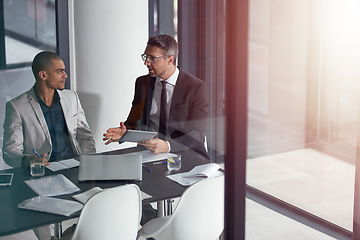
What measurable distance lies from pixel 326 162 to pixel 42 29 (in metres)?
1.74

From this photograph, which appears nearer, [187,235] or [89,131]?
[89,131]

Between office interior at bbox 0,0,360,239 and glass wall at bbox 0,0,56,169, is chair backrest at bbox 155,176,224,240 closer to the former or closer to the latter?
office interior at bbox 0,0,360,239

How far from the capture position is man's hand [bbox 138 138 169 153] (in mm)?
2568

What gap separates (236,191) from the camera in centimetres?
190

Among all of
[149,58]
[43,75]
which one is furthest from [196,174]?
[43,75]

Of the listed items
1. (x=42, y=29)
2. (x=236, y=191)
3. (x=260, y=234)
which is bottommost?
(x=260, y=234)

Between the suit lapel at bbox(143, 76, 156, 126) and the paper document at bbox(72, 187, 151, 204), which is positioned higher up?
the suit lapel at bbox(143, 76, 156, 126)

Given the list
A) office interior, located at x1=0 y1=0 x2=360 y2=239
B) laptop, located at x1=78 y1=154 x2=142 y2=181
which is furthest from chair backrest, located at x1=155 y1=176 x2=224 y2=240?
laptop, located at x1=78 y1=154 x2=142 y2=181

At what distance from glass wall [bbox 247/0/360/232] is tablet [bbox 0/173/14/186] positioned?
3.00ft

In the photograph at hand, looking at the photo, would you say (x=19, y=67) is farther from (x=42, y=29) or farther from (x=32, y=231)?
(x=32, y=231)

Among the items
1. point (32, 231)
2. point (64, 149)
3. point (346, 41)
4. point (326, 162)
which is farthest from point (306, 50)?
point (32, 231)

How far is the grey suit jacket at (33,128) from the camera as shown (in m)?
2.04

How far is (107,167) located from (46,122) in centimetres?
36

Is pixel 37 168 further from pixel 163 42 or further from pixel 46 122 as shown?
pixel 163 42
